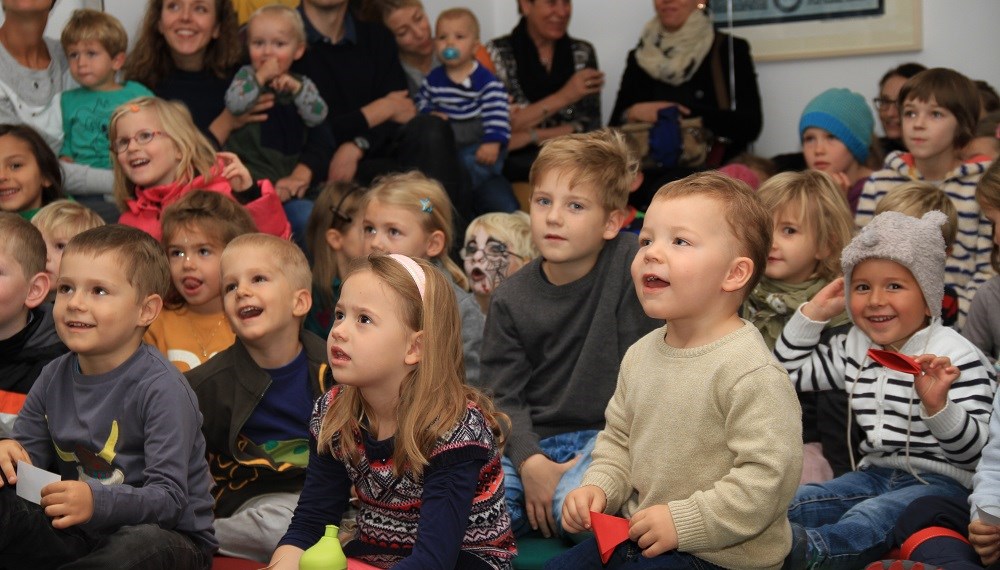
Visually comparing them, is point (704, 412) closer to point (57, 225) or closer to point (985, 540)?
point (985, 540)

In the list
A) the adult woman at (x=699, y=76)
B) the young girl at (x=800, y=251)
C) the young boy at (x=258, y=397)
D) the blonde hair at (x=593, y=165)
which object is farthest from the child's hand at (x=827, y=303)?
the adult woman at (x=699, y=76)

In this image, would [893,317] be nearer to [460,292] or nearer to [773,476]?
[773,476]

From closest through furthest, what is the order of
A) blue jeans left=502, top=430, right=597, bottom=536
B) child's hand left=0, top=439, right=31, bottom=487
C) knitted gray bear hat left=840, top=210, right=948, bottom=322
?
child's hand left=0, top=439, right=31, bottom=487 < knitted gray bear hat left=840, top=210, right=948, bottom=322 < blue jeans left=502, top=430, right=597, bottom=536

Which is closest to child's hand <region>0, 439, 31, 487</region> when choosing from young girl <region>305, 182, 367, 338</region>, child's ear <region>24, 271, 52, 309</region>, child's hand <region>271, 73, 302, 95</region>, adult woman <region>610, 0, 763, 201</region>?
child's ear <region>24, 271, 52, 309</region>

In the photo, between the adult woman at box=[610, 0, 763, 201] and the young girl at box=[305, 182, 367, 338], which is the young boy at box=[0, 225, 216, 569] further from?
the adult woman at box=[610, 0, 763, 201]

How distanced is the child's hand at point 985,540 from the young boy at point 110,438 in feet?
6.07

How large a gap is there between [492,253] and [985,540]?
2160 millimetres

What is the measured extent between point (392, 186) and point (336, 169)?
4.29 ft

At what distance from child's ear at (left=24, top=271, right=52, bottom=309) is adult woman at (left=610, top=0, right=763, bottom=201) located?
3461 millimetres

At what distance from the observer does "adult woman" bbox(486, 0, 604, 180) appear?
6.17 meters

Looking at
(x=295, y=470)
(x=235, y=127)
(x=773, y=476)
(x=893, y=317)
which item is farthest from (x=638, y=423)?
(x=235, y=127)

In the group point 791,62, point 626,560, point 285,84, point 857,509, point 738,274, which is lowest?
point 857,509

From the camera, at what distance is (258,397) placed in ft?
10.5

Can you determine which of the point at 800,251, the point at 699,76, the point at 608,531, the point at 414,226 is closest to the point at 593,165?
the point at 800,251
